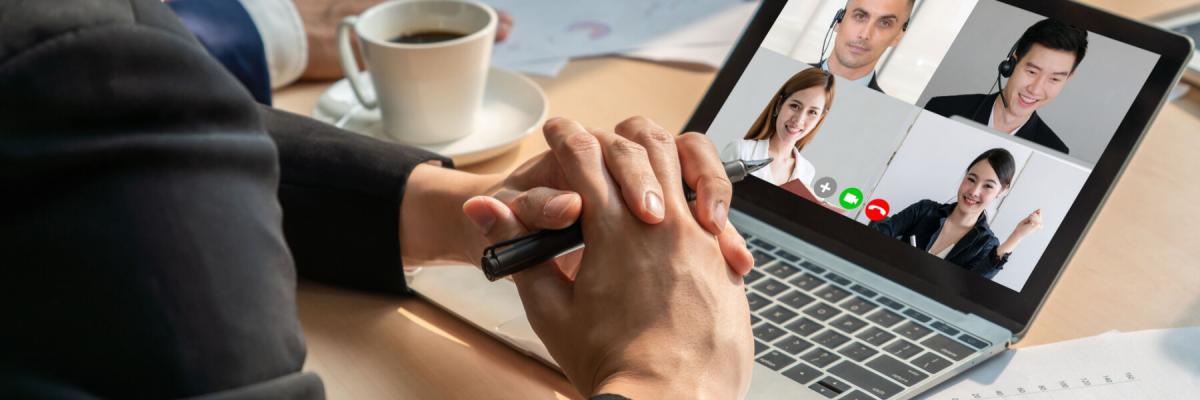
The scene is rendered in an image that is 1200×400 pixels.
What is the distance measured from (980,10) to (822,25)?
11 centimetres

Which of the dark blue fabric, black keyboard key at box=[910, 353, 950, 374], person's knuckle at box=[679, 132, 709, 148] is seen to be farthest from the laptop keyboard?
the dark blue fabric

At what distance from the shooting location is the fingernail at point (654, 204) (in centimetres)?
62

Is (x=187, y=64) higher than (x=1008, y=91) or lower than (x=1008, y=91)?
lower

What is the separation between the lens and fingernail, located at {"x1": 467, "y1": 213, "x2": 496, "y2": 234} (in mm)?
641

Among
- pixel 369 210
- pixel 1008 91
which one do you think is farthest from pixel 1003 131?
pixel 369 210

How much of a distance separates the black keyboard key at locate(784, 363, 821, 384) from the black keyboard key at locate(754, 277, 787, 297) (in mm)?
82

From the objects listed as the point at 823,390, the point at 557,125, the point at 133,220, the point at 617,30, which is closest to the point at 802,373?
the point at 823,390

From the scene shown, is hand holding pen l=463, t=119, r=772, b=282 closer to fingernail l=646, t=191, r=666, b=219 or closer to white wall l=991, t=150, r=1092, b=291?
fingernail l=646, t=191, r=666, b=219

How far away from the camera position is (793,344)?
0.65 metres

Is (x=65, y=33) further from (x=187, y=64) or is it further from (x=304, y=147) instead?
(x=304, y=147)

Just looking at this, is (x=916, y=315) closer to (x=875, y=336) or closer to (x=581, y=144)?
(x=875, y=336)

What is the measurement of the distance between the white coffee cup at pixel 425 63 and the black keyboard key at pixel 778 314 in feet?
1.10

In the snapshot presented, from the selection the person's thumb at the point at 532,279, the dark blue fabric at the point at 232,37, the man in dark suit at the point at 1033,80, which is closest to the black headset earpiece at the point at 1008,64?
the man in dark suit at the point at 1033,80

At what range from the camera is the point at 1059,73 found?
Answer: 2.21 ft
